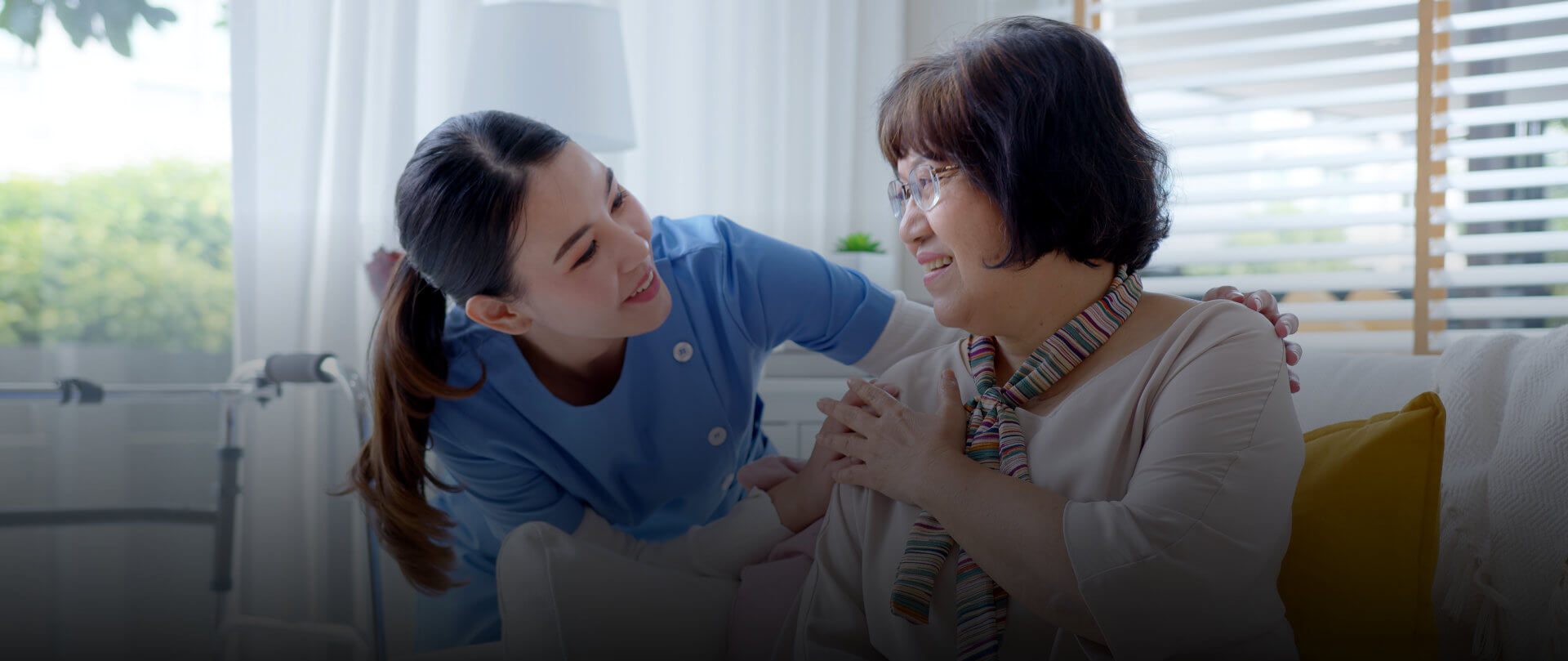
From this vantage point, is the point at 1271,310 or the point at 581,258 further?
the point at 581,258

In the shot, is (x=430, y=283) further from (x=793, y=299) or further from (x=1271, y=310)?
(x=1271, y=310)

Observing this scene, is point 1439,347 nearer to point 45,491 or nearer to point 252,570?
point 252,570

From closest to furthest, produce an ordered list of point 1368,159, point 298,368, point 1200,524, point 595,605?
point 1200,524, point 595,605, point 298,368, point 1368,159

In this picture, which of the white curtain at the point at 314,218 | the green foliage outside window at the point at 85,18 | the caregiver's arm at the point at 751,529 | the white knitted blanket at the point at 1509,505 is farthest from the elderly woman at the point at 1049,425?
the green foliage outside window at the point at 85,18

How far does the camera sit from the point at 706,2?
2574 millimetres

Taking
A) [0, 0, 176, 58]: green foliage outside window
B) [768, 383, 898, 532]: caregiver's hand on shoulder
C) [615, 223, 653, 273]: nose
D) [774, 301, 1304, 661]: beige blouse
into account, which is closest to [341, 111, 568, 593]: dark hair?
[615, 223, 653, 273]: nose

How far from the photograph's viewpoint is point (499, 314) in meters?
1.31

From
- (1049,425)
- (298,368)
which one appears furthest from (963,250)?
(298,368)

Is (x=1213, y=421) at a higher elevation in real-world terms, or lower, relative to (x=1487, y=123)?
lower

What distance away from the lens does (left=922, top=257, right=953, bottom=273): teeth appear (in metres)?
1.05

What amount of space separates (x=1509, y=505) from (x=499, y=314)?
1273 millimetres

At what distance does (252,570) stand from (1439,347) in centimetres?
274

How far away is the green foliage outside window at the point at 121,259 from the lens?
6.08 ft

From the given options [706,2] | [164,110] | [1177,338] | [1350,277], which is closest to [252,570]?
[164,110]
